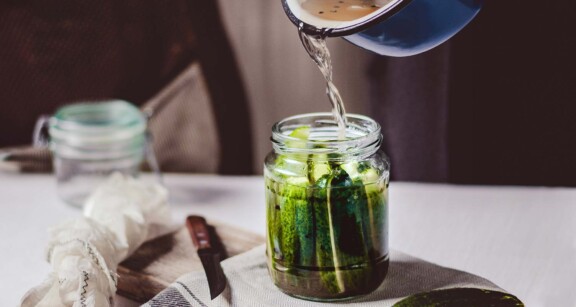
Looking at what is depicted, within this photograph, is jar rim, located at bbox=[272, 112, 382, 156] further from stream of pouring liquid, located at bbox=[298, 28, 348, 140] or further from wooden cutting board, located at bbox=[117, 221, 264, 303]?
wooden cutting board, located at bbox=[117, 221, 264, 303]

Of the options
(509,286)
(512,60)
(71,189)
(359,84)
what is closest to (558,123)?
(512,60)

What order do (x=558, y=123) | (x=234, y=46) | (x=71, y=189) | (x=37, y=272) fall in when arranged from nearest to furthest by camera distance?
(x=37, y=272)
(x=71, y=189)
(x=558, y=123)
(x=234, y=46)

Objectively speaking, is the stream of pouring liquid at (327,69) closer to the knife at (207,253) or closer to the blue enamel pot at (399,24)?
the blue enamel pot at (399,24)

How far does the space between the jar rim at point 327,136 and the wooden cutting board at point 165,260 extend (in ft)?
0.64

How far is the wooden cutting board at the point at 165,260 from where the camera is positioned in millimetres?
823

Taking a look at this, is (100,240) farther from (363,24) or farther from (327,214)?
(363,24)

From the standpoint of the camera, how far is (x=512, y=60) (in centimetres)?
122

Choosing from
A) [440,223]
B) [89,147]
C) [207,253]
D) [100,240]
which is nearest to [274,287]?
[207,253]

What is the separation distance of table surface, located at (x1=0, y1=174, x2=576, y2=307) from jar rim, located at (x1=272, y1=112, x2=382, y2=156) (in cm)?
22

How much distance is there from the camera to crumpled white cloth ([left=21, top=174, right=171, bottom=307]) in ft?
2.41

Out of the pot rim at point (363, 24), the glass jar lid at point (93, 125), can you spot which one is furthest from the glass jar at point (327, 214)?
the glass jar lid at point (93, 125)

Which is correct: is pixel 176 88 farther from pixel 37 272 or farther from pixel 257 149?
pixel 37 272

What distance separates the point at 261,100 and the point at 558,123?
55cm

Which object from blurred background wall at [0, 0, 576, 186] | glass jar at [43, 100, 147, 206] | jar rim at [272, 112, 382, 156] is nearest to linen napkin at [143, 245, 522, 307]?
jar rim at [272, 112, 382, 156]
